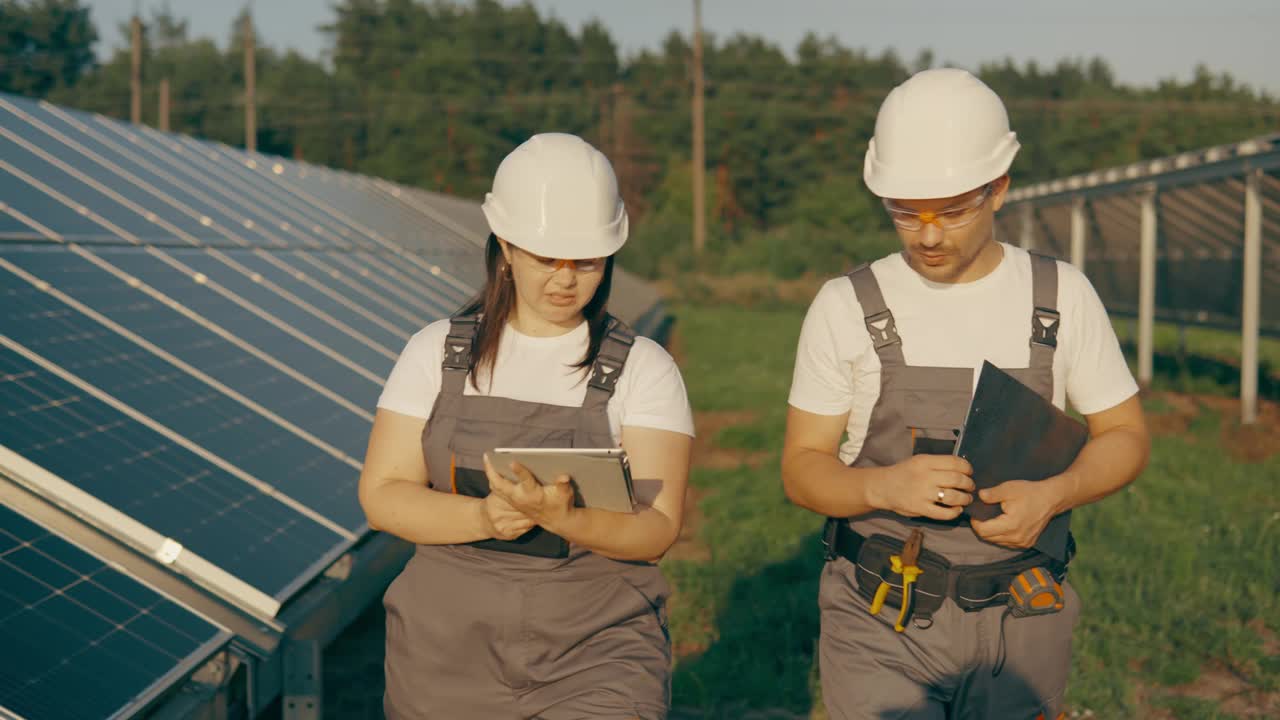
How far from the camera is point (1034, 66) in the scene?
76.5 m

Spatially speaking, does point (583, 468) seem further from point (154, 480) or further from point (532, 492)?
point (154, 480)

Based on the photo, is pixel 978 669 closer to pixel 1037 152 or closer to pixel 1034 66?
pixel 1037 152

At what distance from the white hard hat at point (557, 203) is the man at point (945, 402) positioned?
0.62 meters

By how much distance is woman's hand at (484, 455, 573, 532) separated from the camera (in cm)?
237

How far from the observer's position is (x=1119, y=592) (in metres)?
6.94

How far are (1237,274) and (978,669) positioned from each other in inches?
625

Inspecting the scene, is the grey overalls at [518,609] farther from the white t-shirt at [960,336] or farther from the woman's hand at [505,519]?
the white t-shirt at [960,336]

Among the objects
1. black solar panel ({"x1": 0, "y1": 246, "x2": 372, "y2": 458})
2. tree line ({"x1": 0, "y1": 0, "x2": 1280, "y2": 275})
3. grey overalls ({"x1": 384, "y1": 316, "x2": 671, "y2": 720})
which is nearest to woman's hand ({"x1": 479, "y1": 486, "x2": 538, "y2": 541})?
grey overalls ({"x1": 384, "y1": 316, "x2": 671, "y2": 720})

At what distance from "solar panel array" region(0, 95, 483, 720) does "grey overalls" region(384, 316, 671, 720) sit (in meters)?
0.83

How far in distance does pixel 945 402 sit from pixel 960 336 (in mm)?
158

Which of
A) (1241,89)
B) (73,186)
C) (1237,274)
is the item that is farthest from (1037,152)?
(73,186)

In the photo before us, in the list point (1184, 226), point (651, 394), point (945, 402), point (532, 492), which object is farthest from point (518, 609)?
point (1184, 226)

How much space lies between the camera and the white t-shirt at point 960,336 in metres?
2.95

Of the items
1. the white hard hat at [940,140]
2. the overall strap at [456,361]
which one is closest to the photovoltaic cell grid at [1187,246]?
the white hard hat at [940,140]
